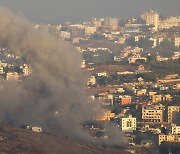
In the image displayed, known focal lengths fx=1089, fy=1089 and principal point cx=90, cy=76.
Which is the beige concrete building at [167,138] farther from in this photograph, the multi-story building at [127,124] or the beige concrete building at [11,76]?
the beige concrete building at [11,76]

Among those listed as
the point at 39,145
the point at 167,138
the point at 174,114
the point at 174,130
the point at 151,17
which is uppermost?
the point at 151,17

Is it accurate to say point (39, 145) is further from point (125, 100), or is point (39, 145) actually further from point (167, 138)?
point (125, 100)

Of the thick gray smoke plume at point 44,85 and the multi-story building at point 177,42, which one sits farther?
the multi-story building at point 177,42

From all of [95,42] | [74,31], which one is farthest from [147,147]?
[74,31]

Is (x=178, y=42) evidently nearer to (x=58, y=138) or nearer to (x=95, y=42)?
(x=95, y=42)

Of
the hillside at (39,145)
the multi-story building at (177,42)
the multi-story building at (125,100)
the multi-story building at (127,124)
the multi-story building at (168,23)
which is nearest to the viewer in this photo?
the hillside at (39,145)

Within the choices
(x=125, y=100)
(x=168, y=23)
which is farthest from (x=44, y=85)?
(x=168, y=23)

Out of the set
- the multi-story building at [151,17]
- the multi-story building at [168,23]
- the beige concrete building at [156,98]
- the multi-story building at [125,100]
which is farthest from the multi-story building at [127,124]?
the multi-story building at [168,23]
